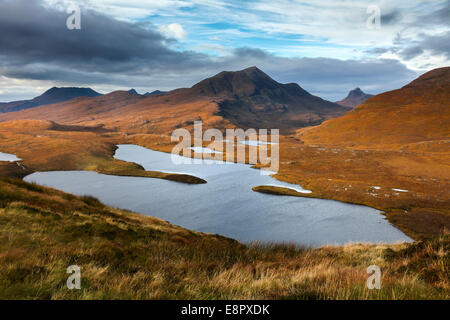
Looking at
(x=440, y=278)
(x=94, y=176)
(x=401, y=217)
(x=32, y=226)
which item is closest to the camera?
(x=440, y=278)

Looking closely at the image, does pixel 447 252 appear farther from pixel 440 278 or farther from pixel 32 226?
pixel 32 226

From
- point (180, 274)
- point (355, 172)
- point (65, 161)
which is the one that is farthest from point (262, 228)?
point (65, 161)

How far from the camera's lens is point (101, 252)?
11195mm

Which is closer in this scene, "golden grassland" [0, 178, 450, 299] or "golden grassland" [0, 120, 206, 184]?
"golden grassland" [0, 178, 450, 299]

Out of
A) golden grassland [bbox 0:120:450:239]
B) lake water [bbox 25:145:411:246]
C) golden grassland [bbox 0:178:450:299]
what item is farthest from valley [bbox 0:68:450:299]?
lake water [bbox 25:145:411:246]

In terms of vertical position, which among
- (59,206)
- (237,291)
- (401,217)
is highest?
(237,291)

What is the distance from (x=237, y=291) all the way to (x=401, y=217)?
2627 inches

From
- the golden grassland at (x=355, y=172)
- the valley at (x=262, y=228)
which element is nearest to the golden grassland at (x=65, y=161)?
the golden grassland at (x=355, y=172)

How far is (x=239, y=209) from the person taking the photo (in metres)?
66.4

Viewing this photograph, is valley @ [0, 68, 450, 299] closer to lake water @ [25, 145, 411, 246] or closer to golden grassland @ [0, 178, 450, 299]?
golden grassland @ [0, 178, 450, 299]

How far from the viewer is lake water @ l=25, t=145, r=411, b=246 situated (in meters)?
51.8

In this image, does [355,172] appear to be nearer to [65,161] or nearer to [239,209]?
[239,209]

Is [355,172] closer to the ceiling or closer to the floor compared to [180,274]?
closer to the floor
